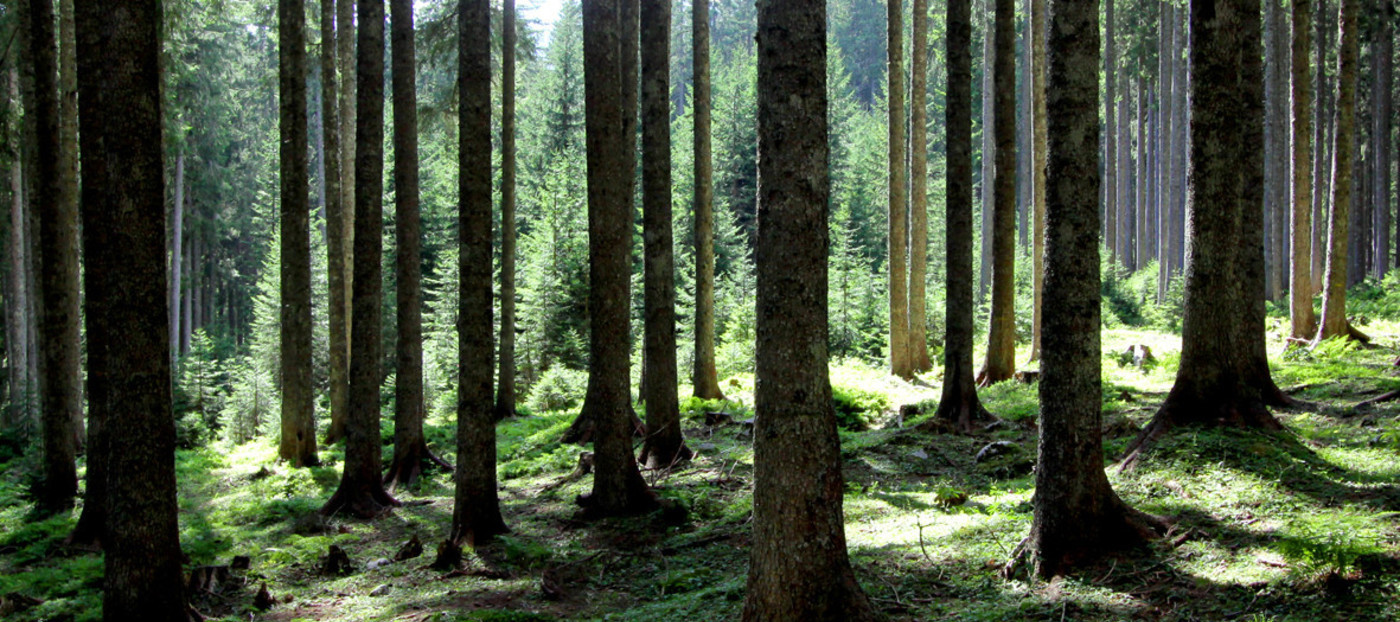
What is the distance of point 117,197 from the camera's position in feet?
19.3

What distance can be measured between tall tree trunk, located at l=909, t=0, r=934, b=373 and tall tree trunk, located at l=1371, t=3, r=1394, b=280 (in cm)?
2245

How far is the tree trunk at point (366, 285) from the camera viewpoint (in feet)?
35.8

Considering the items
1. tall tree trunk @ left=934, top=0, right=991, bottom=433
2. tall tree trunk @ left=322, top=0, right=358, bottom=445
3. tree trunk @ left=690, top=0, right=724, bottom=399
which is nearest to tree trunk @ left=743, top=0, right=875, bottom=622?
tall tree trunk @ left=934, top=0, right=991, bottom=433

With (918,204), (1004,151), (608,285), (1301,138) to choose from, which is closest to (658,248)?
(608,285)

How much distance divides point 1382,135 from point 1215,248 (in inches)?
1283

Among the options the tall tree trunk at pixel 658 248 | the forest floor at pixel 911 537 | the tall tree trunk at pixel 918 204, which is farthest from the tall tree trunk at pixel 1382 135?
the tall tree trunk at pixel 658 248

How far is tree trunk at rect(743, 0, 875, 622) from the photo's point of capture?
480cm

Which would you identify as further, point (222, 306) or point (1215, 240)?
point (222, 306)

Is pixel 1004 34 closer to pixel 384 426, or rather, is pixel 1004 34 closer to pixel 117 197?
pixel 117 197

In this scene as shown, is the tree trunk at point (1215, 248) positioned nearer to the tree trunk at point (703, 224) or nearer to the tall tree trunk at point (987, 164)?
the tree trunk at point (703, 224)

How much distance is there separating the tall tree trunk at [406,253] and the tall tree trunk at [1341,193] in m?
13.5

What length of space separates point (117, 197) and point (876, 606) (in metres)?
5.59

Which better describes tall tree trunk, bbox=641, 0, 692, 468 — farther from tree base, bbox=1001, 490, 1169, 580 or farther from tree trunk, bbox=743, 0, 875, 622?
tree trunk, bbox=743, 0, 875, 622

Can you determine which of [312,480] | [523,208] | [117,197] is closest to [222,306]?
[523,208]
